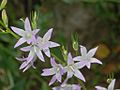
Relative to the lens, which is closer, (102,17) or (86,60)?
(86,60)

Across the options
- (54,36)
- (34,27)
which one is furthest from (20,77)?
(34,27)

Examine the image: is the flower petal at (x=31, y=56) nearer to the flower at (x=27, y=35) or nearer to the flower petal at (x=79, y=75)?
the flower at (x=27, y=35)

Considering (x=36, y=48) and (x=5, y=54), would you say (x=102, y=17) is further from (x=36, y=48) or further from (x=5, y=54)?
(x=36, y=48)

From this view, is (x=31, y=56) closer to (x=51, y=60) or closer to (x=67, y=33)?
(x=51, y=60)

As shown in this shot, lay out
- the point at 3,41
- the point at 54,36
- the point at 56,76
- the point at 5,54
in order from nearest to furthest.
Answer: the point at 56,76 → the point at 5,54 → the point at 3,41 → the point at 54,36

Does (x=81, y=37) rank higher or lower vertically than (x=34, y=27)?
lower

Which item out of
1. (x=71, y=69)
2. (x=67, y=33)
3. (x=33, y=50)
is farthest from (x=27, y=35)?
(x=67, y=33)

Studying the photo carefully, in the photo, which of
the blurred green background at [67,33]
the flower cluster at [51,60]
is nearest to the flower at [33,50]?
the flower cluster at [51,60]

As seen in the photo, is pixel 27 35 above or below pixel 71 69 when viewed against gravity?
above
